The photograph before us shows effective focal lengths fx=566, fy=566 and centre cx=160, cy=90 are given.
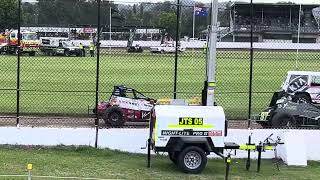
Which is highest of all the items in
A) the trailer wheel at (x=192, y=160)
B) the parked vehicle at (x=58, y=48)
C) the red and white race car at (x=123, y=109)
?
the parked vehicle at (x=58, y=48)

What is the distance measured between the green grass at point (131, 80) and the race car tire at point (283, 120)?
92 cm

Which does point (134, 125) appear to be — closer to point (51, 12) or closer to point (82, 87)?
point (51, 12)

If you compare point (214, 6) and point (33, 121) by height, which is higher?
point (214, 6)

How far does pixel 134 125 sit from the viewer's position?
18.0m

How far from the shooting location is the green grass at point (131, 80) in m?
21.2

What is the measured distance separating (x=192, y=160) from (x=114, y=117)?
6.32m

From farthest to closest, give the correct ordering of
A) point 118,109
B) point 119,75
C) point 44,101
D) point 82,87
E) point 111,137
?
point 119,75
point 82,87
point 44,101
point 118,109
point 111,137

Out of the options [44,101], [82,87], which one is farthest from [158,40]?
[82,87]

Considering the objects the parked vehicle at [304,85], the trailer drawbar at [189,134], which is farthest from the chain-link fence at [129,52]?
the trailer drawbar at [189,134]

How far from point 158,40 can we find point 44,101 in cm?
653

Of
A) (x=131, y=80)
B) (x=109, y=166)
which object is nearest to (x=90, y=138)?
(x=109, y=166)

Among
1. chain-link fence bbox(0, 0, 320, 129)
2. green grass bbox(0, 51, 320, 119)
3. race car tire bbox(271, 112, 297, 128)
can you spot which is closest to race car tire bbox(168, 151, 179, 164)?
chain-link fence bbox(0, 0, 320, 129)

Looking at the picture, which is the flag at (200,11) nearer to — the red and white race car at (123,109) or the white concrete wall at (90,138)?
the red and white race car at (123,109)

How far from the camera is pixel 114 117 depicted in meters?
17.3
